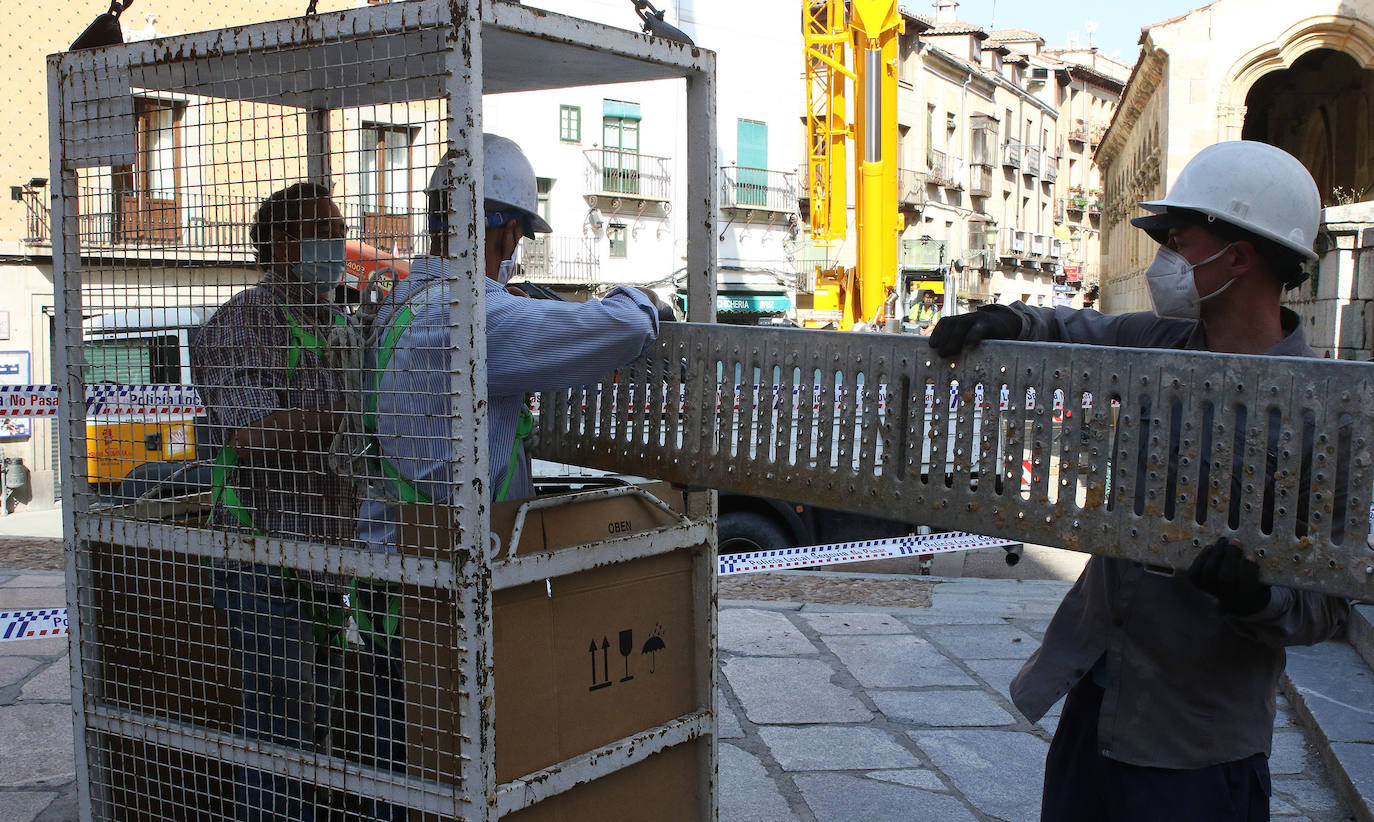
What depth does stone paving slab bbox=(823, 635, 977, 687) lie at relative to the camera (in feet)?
18.5

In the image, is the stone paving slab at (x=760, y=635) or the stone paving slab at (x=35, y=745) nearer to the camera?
the stone paving slab at (x=35, y=745)

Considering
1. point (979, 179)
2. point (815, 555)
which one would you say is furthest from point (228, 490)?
point (979, 179)

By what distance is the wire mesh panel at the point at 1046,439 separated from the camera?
182 centimetres

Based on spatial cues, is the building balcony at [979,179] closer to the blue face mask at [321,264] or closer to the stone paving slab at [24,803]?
the stone paving slab at [24,803]

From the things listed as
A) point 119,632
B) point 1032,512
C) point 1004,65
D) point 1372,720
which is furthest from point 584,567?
point 1004,65

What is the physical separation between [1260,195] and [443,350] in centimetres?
157

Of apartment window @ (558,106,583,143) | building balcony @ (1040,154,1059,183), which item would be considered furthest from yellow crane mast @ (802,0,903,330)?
building balcony @ (1040,154,1059,183)

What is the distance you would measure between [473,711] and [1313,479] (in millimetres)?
1551

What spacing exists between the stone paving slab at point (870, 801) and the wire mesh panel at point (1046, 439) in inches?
83.0

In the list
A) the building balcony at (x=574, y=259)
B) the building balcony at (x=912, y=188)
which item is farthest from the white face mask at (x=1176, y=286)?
the building balcony at (x=912, y=188)

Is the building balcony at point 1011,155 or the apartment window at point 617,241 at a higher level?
the building balcony at point 1011,155

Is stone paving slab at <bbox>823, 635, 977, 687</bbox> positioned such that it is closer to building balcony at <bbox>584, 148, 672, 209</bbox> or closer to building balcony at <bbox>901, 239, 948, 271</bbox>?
building balcony at <bbox>584, 148, 672, 209</bbox>

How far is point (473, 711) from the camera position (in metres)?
2.23

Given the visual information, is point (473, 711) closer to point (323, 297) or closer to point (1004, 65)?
point (323, 297)
